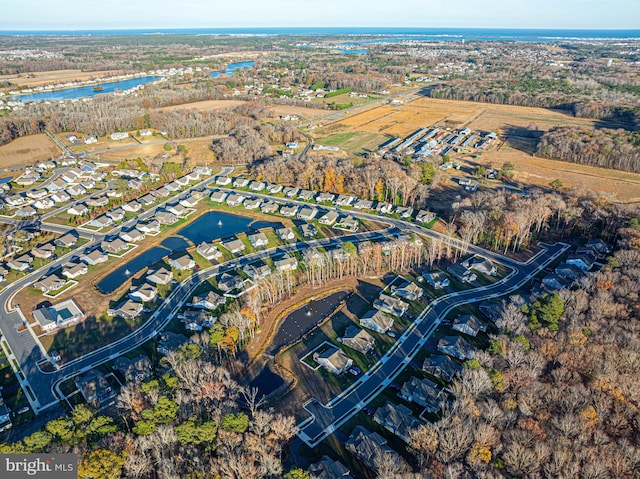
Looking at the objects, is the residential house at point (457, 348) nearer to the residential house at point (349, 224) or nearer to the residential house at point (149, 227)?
the residential house at point (349, 224)

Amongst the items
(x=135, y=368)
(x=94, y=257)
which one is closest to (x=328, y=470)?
(x=135, y=368)

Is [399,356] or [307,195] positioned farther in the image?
[307,195]

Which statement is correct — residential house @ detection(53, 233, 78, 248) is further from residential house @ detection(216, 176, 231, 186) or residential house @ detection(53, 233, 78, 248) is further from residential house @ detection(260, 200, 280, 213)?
residential house @ detection(260, 200, 280, 213)

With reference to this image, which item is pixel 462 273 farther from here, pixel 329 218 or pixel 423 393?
pixel 329 218

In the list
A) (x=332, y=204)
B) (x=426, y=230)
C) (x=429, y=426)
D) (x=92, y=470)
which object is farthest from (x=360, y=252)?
(x=92, y=470)

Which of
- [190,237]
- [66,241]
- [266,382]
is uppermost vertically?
[66,241]
